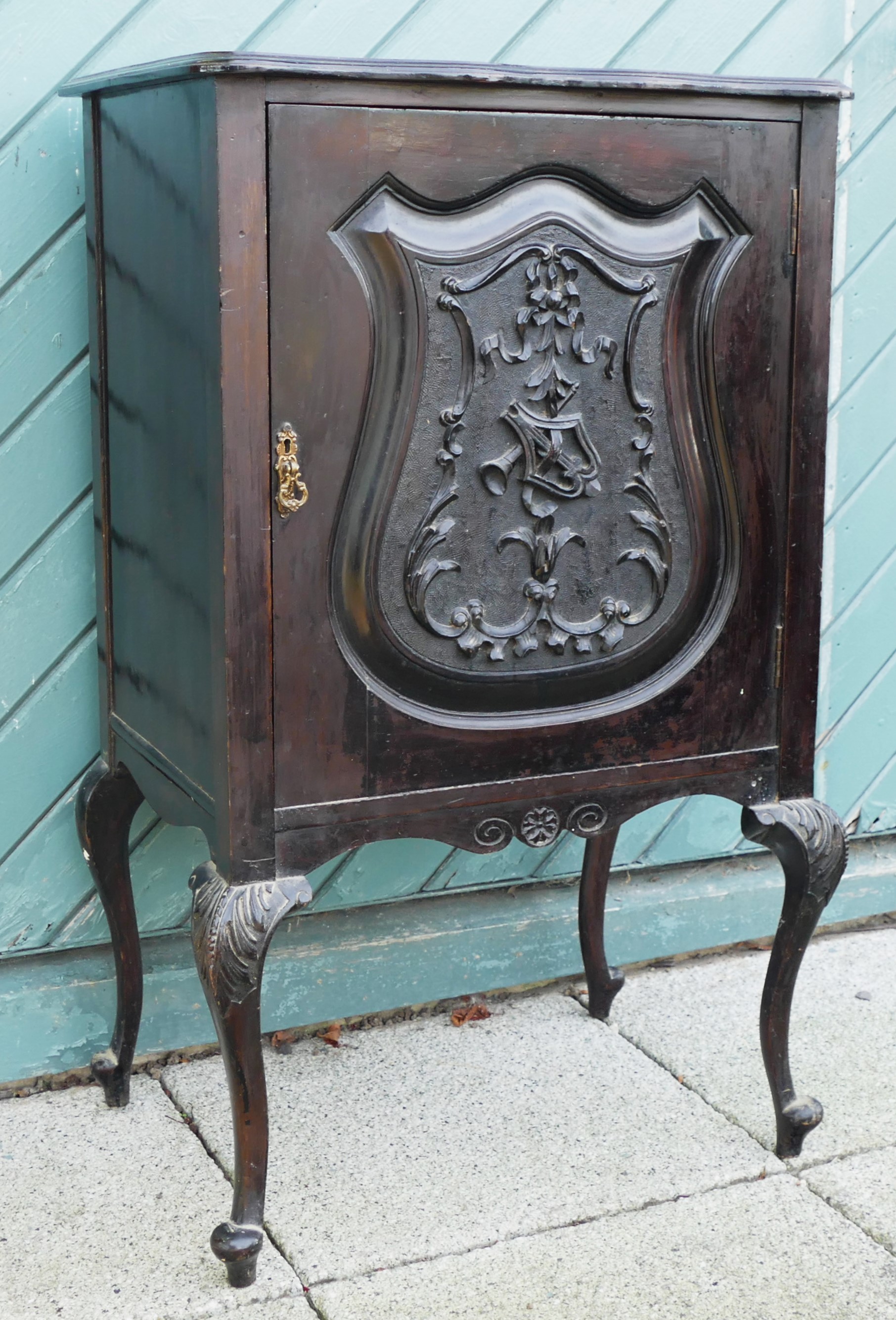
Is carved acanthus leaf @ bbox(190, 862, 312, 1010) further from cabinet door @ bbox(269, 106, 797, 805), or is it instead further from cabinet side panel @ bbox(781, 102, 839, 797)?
cabinet side panel @ bbox(781, 102, 839, 797)

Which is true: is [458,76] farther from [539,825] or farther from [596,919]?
[596,919]

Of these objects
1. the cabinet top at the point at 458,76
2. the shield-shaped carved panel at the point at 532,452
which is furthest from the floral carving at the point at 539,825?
the cabinet top at the point at 458,76

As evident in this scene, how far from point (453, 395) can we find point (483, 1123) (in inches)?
43.8

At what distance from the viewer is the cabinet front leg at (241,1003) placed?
5.09ft

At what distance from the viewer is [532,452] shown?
157 centimetres

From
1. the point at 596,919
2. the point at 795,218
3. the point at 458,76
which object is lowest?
the point at 596,919

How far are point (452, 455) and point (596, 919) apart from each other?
107 centimetres

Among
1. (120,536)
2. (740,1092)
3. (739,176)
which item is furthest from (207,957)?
(739,176)

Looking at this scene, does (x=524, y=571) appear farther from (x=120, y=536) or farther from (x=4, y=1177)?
Answer: (x=4, y=1177)

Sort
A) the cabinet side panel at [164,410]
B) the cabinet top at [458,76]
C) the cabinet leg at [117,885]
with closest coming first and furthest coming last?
the cabinet top at [458,76]
the cabinet side panel at [164,410]
the cabinet leg at [117,885]

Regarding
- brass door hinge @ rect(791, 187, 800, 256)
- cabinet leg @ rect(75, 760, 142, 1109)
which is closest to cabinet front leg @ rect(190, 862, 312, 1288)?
cabinet leg @ rect(75, 760, 142, 1109)

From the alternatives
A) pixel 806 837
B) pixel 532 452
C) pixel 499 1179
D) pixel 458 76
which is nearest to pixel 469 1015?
pixel 499 1179

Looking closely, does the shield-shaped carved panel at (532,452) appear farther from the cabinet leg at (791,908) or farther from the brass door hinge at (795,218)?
the cabinet leg at (791,908)

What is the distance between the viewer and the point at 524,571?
5.27ft
